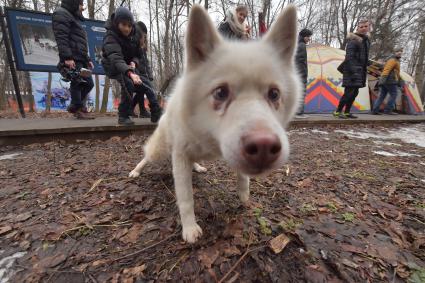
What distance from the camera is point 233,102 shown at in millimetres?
1565

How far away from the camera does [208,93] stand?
1.67 meters

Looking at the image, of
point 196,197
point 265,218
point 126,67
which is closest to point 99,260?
point 196,197

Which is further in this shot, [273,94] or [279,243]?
[279,243]

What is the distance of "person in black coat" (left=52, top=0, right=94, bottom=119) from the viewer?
4945mm

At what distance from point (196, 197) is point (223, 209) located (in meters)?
0.35

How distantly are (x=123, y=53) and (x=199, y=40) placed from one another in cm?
382

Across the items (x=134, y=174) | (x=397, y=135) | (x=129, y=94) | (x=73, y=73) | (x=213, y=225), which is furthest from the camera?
(x=397, y=135)

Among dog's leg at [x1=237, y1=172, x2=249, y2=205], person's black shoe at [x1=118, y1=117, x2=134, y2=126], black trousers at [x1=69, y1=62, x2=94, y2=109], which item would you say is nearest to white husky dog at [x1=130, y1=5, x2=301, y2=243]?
dog's leg at [x1=237, y1=172, x2=249, y2=205]

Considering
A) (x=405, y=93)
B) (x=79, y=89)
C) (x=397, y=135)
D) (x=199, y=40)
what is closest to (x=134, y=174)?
(x=199, y=40)

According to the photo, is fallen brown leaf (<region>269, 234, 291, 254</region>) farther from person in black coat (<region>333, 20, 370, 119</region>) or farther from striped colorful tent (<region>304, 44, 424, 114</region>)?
striped colorful tent (<region>304, 44, 424, 114</region>)

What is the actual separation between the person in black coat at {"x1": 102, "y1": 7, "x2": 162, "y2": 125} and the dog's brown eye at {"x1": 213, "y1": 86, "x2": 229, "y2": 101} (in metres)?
3.41

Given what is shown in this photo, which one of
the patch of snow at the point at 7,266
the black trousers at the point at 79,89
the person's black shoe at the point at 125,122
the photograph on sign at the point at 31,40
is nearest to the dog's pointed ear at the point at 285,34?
the patch of snow at the point at 7,266

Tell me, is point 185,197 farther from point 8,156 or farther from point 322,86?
point 322,86

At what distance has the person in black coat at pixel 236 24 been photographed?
5.19m
